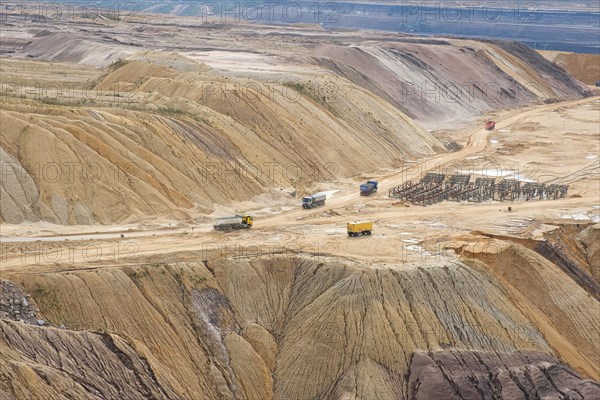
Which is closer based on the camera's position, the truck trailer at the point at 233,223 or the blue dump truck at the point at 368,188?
the truck trailer at the point at 233,223

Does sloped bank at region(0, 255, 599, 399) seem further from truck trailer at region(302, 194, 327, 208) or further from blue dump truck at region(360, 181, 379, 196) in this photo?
blue dump truck at region(360, 181, 379, 196)

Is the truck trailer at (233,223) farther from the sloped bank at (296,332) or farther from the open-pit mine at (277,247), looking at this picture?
the sloped bank at (296,332)

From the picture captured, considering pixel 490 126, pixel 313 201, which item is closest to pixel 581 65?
pixel 490 126

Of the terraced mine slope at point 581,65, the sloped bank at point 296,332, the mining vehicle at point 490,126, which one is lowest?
the terraced mine slope at point 581,65

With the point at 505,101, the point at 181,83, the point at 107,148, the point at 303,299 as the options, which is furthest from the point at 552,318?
the point at 505,101

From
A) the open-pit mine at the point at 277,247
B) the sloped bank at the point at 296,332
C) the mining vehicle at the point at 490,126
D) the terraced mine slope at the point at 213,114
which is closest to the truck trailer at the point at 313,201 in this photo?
the open-pit mine at the point at 277,247
